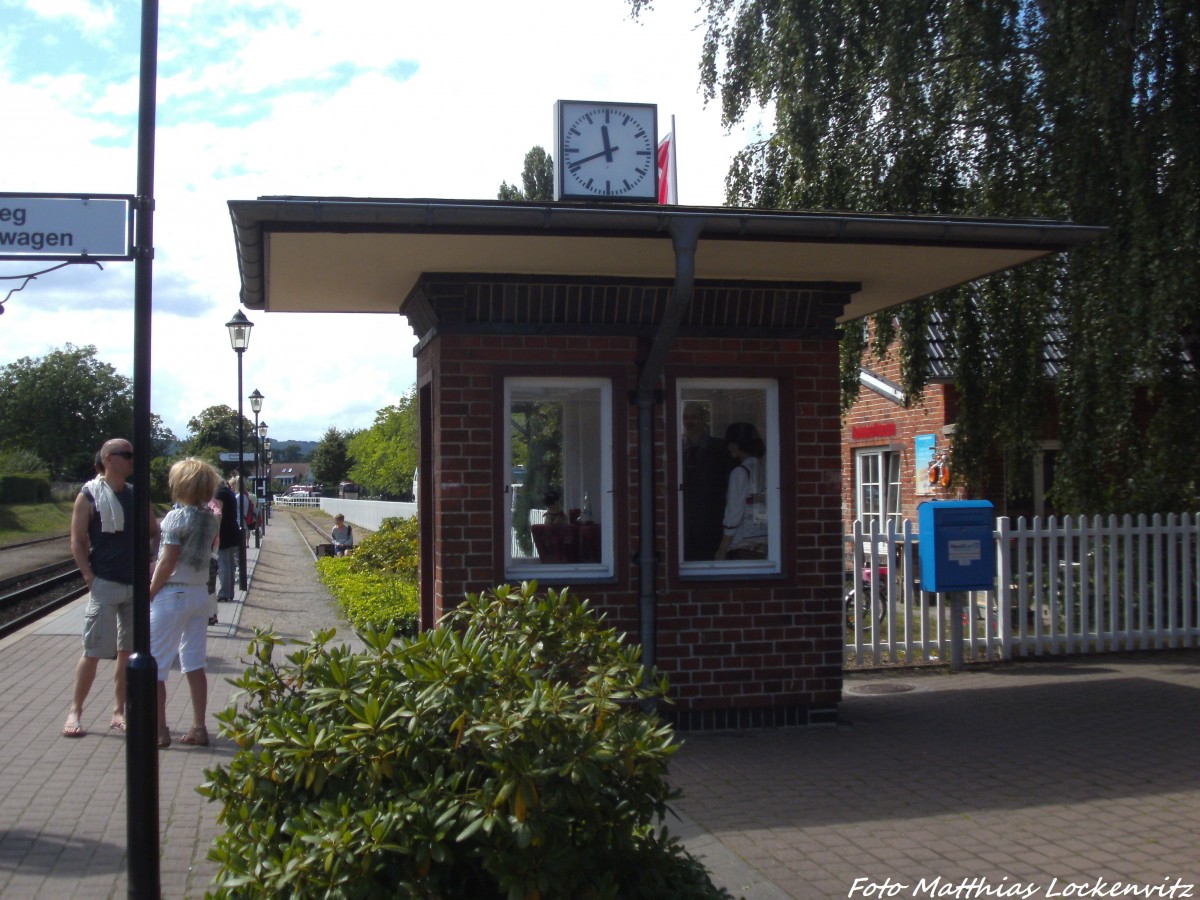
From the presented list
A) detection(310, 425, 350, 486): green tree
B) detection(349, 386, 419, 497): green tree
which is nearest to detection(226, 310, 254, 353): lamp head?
detection(349, 386, 419, 497): green tree

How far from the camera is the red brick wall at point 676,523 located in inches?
298

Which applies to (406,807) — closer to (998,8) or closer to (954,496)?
(998,8)

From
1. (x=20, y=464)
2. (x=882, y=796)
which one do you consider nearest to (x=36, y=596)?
(x=882, y=796)

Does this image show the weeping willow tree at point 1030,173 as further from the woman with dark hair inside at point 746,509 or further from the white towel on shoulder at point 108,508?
the white towel on shoulder at point 108,508

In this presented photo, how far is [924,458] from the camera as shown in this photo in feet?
56.2

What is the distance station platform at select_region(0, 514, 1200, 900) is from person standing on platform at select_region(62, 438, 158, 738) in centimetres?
55

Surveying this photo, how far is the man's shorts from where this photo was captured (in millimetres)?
7508

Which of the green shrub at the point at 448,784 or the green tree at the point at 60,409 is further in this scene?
the green tree at the point at 60,409

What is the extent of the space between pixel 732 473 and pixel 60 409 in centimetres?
11522

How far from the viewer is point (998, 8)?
451 inches

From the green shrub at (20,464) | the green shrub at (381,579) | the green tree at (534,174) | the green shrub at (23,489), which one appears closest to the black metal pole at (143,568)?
the green shrub at (381,579)

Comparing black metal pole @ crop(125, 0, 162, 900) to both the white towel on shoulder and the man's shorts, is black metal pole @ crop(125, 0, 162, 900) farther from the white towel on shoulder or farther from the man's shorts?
the man's shorts

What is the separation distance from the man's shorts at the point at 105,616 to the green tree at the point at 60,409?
109m

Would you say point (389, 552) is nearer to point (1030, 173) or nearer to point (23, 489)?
point (1030, 173)
